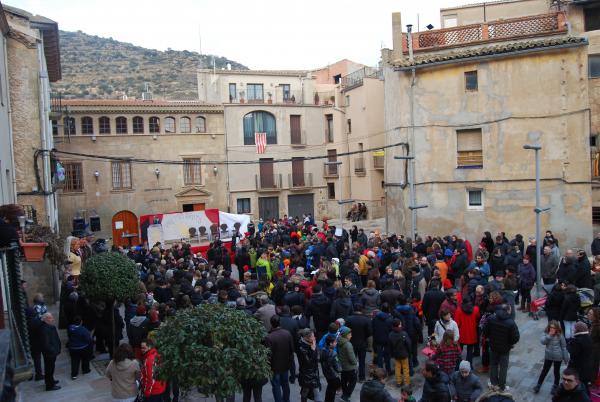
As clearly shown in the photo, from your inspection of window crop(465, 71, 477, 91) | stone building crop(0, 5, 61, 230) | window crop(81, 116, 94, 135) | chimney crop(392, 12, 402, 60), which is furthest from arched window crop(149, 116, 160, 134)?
window crop(465, 71, 477, 91)

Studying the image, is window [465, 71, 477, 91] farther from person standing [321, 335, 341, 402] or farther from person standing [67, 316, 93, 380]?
person standing [67, 316, 93, 380]

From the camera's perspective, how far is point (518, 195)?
72.2 ft

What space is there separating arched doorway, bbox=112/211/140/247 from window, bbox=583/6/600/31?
1057 inches

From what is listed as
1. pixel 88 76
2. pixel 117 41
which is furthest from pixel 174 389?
pixel 117 41

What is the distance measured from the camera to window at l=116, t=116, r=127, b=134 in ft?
119

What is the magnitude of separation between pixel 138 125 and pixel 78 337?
27198 millimetres

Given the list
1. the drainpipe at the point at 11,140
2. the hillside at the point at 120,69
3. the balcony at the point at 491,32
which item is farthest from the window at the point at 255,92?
the hillside at the point at 120,69

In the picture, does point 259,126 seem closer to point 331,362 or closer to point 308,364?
point 308,364

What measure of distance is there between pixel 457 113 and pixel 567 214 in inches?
224

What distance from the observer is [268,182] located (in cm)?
4191

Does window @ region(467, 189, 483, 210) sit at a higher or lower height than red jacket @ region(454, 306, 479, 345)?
higher

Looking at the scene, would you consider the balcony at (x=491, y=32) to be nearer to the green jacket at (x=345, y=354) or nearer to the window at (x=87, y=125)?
the green jacket at (x=345, y=354)

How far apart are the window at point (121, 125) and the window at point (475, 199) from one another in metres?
22.7

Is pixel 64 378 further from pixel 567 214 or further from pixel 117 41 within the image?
pixel 117 41
